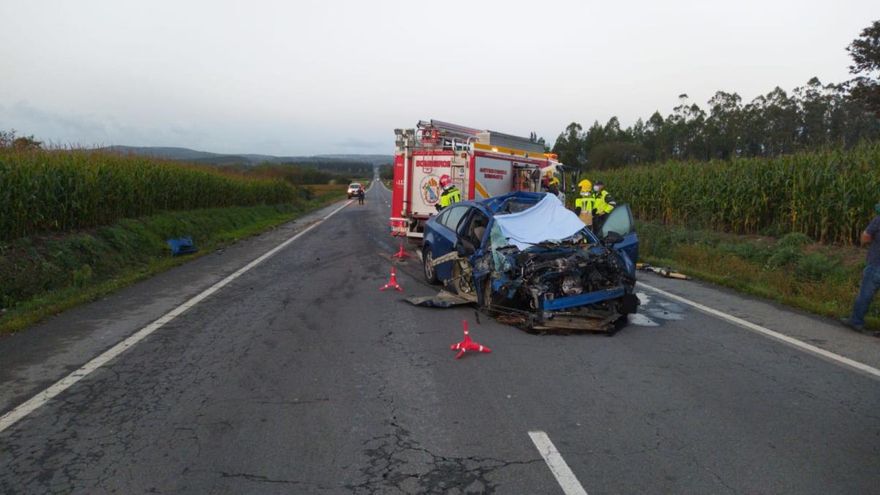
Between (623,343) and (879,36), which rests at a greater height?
(879,36)

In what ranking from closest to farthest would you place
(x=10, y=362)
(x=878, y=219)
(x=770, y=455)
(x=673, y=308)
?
(x=770, y=455) → (x=10, y=362) → (x=878, y=219) → (x=673, y=308)

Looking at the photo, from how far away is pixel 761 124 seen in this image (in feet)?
196

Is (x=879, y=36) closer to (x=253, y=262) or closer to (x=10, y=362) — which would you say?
(x=253, y=262)

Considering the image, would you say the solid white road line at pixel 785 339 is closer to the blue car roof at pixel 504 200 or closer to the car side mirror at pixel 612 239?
the car side mirror at pixel 612 239

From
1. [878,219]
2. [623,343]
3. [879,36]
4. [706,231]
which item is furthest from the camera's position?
[879,36]

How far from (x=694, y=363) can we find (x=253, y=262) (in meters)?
10.2

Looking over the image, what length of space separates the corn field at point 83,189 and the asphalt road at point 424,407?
172 inches

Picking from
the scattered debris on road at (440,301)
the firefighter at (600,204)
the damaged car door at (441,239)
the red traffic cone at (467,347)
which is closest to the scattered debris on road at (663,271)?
the firefighter at (600,204)

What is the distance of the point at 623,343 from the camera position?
6.95 meters

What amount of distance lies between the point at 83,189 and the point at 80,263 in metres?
2.61

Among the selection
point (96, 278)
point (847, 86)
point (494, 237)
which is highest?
point (847, 86)

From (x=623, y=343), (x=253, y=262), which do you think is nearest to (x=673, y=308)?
(x=623, y=343)

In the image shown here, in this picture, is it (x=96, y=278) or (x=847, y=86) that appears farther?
(x=847, y=86)

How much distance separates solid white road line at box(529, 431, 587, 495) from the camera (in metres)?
3.54
